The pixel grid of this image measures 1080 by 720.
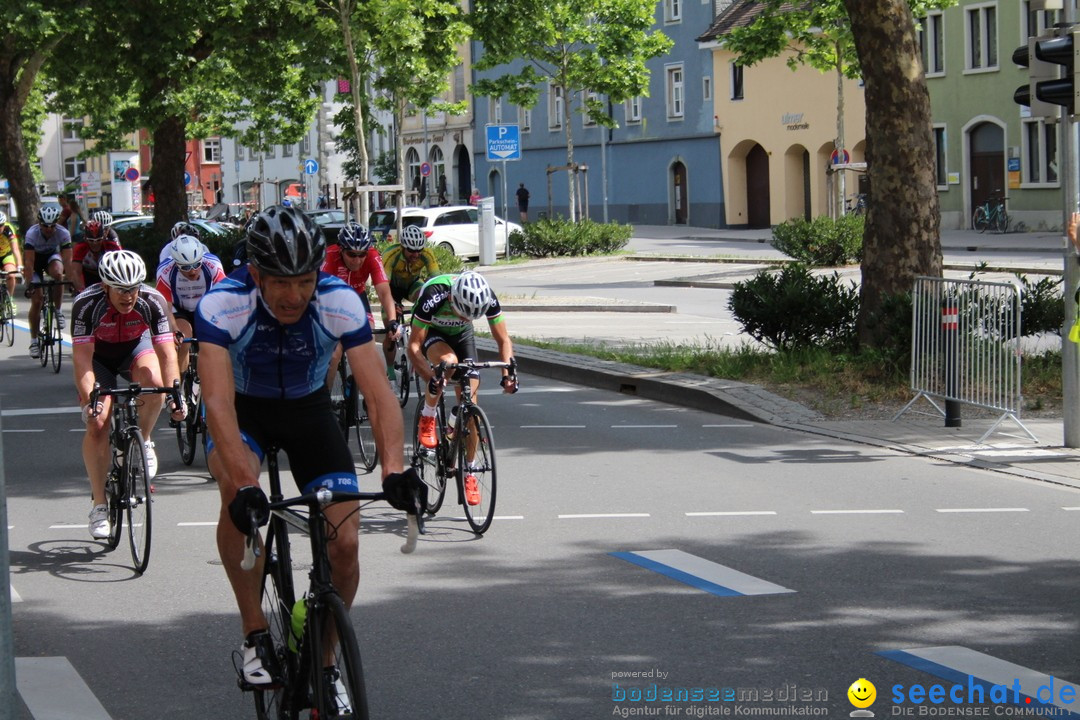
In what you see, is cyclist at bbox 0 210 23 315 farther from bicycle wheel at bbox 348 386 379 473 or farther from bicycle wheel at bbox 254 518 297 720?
bicycle wheel at bbox 254 518 297 720

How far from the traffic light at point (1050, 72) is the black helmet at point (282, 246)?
7394mm

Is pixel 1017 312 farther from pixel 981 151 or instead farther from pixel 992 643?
pixel 981 151

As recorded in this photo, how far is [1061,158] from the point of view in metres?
11.3

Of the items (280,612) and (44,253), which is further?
(44,253)

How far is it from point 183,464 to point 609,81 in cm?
3743

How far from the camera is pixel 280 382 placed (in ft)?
17.5

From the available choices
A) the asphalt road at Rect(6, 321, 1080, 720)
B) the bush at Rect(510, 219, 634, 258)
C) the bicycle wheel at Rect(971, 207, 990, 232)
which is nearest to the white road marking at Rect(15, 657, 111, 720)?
the asphalt road at Rect(6, 321, 1080, 720)

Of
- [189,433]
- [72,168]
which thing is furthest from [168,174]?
[72,168]

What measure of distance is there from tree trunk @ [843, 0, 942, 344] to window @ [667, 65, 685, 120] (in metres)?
47.9

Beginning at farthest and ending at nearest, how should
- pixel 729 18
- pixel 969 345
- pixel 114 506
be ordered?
pixel 729 18, pixel 969 345, pixel 114 506

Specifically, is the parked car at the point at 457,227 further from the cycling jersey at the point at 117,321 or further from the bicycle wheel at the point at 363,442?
the cycling jersey at the point at 117,321

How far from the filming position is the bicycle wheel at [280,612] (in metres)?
4.87

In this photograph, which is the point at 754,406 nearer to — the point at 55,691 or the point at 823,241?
the point at 55,691

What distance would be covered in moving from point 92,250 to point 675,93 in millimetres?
49939
